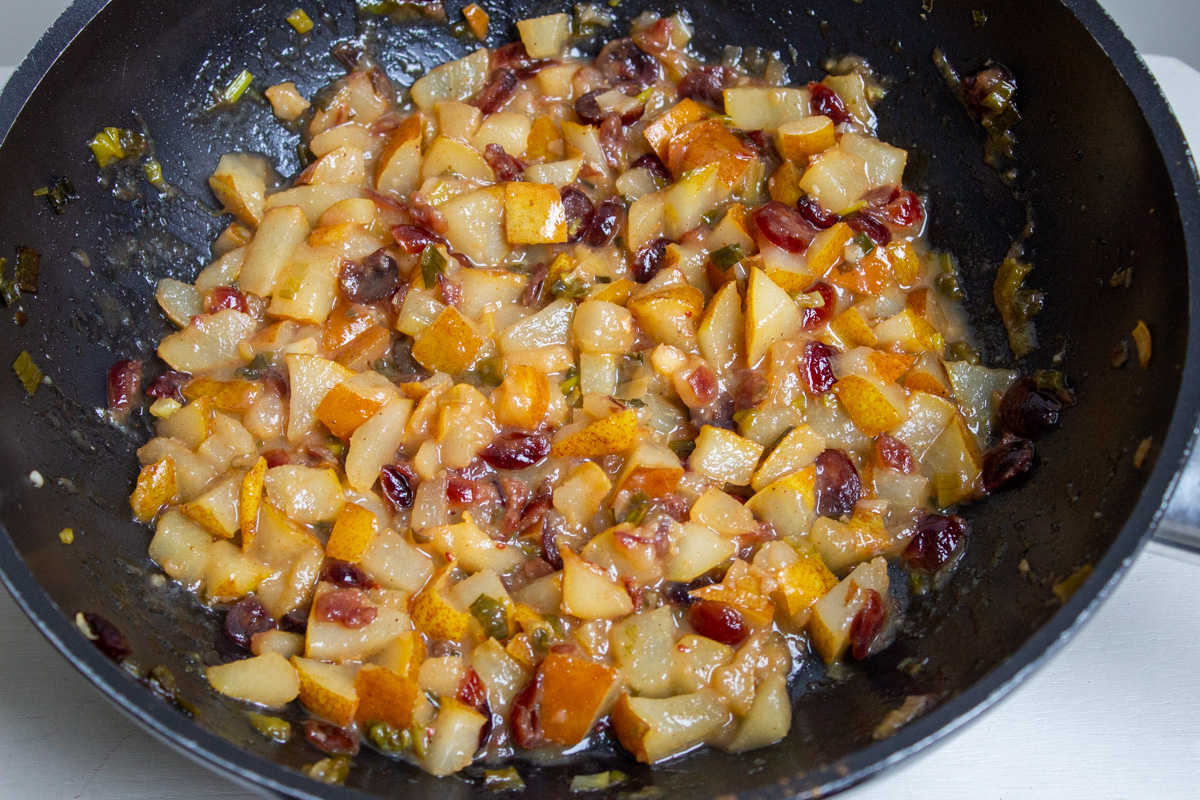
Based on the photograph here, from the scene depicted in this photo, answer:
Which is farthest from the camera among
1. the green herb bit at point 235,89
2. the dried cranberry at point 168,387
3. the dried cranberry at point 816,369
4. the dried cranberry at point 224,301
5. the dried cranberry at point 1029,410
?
the green herb bit at point 235,89

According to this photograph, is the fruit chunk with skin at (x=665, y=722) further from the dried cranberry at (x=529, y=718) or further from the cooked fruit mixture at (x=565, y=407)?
the dried cranberry at (x=529, y=718)

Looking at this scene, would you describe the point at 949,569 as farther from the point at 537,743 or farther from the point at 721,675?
the point at 537,743

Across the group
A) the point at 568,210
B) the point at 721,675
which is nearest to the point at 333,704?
the point at 721,675

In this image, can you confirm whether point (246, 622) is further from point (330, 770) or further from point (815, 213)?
point (815, 213)

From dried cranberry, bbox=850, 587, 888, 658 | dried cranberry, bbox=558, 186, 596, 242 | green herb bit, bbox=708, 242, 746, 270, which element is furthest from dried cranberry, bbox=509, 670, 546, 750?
dried cranberry, bbox=558, 186, 596, 242

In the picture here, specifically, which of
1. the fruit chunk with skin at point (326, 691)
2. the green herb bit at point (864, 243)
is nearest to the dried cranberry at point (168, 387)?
the fruit chunk with skin at point (326, 691)

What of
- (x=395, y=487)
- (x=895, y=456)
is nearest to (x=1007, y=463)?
(x=895, y=456)

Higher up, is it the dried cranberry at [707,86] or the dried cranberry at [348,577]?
the dried cranberry at [707,86]
